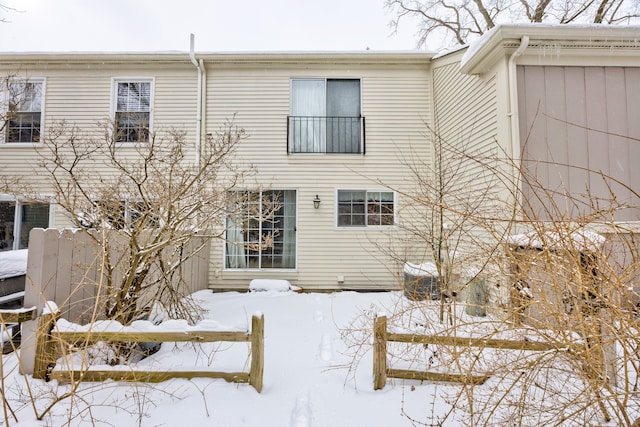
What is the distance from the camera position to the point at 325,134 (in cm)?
697

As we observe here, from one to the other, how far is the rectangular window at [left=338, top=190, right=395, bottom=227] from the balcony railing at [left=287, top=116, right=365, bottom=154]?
1.00m

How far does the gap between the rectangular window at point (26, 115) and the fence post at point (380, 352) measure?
8.51 meters

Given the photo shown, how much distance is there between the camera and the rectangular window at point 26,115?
687 centimetres

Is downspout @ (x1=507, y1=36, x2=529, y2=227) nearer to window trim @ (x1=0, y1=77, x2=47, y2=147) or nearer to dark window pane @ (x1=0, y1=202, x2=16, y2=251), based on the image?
window trim @ (x1=0, y1=77, x2=47, y2=147)

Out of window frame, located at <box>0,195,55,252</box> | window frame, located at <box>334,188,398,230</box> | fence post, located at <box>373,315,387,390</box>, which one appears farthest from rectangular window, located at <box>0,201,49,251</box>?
fence post, located at <box>373,315,387,390</box>

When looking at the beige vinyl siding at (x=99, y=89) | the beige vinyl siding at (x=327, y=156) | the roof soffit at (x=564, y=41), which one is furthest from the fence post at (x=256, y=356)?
the beige vinyl siding at (x=99, y=89)

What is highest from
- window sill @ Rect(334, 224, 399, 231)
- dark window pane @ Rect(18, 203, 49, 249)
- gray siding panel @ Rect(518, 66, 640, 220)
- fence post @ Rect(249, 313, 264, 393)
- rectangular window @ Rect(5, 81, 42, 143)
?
rectangular window @ Rect(5, 81, 42, 143)

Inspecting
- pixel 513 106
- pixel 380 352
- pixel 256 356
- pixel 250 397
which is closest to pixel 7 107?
pixel 256 356

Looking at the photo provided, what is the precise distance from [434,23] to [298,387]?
13924mm

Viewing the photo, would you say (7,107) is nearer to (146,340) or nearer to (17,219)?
(17,219)

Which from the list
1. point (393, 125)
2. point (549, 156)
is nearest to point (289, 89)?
point (393, 125)

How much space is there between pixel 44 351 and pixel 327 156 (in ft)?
18.1

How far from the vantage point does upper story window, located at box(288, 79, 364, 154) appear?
274 inches

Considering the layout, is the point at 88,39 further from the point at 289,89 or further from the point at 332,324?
the point at 332,324
